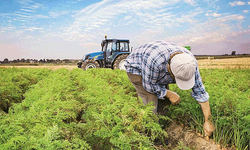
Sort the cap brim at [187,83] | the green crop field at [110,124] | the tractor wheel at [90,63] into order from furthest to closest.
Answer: the tractor wheel at [90,63] < the cap brim at [187,83] < the green crop field at [110,124]

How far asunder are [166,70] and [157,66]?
0.63 ft

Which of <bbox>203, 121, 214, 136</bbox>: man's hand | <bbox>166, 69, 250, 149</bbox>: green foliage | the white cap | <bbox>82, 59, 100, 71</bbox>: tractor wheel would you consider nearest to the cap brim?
the white cap

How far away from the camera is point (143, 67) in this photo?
3.33 metres

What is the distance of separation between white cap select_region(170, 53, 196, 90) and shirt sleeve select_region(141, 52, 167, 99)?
1.25 feet

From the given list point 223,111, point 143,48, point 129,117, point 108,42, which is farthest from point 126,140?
point 108,42

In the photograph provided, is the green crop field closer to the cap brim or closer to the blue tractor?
the cap brim

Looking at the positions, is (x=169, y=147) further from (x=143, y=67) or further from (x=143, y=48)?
(x=143, y=48)

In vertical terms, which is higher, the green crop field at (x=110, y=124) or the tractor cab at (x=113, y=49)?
the tractor cab at (x=113, y=49)

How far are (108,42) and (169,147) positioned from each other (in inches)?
417

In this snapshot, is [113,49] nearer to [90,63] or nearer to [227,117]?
[90,63]

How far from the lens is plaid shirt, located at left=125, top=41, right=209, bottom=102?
3100 millimetres

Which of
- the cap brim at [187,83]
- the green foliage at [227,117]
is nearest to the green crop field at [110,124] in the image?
the green foliage at [227,117]

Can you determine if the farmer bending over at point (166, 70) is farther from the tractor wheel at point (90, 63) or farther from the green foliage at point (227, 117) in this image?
the tractor wheel at point (90, 63)

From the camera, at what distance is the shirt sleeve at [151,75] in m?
3.14
